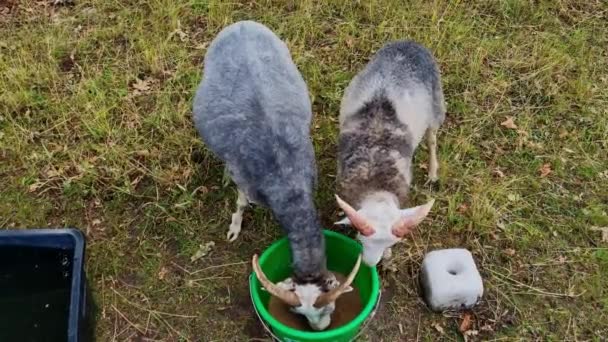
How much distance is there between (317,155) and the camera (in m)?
4.75

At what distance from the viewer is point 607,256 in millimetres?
4258

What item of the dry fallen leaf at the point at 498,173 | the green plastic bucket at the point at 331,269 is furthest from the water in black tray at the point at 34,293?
the dry fallen leaf at the point at 498,173

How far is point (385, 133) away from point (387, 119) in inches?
4.0

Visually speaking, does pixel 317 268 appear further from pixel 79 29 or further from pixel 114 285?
pixel 79 29

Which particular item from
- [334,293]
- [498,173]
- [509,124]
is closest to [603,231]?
[498,173]

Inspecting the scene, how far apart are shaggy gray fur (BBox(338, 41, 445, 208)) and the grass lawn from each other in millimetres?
517

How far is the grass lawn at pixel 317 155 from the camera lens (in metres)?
4.01

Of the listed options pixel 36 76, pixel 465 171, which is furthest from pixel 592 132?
pixel 36 76

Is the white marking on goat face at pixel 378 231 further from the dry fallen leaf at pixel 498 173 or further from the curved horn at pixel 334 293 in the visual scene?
the dry fallen leaf at pixel 498 173

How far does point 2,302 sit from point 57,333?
0.42m

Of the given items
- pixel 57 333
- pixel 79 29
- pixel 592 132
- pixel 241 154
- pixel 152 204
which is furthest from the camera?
pixel 79 29

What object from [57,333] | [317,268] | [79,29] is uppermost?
[79,29]

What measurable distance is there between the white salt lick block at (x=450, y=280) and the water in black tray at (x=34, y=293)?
209 cm

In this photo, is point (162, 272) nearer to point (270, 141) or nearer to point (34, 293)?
point (34, 293)
